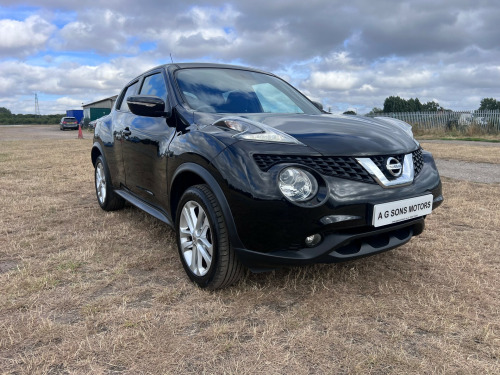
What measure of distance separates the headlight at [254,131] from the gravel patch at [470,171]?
5.60 metres

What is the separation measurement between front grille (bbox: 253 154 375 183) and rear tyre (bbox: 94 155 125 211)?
2915 millimetres

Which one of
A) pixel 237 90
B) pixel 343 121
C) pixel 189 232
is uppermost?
pixel 237 90

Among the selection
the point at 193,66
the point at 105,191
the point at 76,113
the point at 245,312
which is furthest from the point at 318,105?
the point at 76,113

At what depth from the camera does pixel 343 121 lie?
2965mm

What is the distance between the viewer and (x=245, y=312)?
243 centimetres

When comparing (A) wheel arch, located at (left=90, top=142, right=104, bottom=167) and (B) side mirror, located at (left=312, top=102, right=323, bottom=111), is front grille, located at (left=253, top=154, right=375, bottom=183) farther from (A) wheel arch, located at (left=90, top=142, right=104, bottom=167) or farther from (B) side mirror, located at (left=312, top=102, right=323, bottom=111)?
(A) wheel arch, located at (left=90, top=142, right=104, bottom=167)

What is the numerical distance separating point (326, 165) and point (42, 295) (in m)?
2.03

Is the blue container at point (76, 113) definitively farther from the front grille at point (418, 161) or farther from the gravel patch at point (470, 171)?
the front grille at point (418, 161)

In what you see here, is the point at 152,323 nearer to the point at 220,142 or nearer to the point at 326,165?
the point at 220,142

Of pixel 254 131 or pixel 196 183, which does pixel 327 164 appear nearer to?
pixel 254 131

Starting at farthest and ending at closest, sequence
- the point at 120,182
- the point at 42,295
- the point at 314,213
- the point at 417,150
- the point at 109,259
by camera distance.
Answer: the point at 120,182 < the point at 109,259 < the point at 417,150 < the point at 42,295 < the point at 314,213

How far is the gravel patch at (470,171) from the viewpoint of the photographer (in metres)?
7.02

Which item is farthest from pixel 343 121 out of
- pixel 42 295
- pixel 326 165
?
pixel 42 295

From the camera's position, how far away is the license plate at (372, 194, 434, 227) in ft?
7.65
